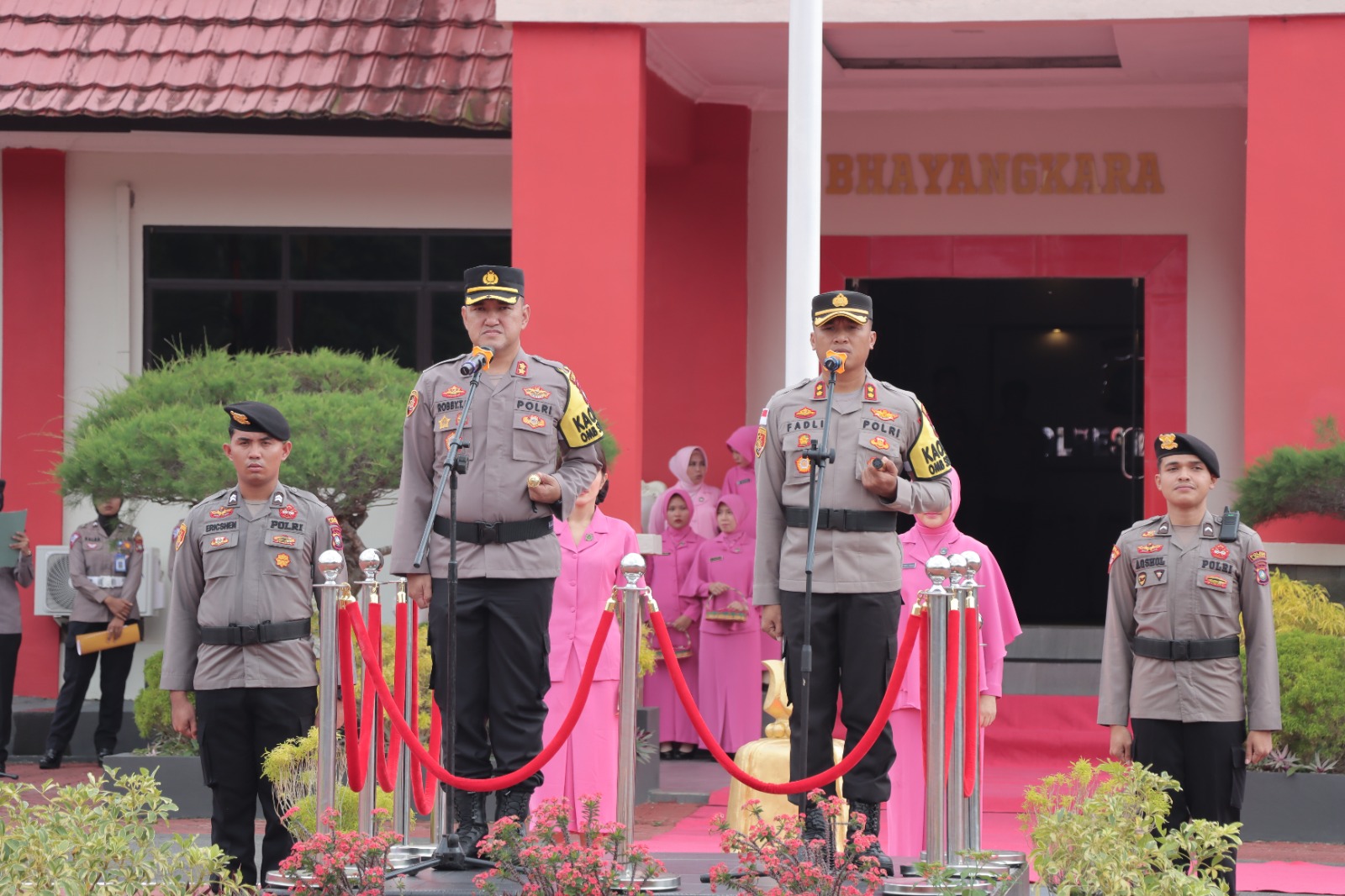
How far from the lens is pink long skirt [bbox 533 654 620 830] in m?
8.16

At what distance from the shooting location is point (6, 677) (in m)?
11.6

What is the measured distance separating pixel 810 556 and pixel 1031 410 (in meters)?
11.3

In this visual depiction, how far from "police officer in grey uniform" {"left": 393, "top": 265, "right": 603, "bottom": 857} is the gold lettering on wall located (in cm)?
766

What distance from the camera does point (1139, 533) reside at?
6.80 m

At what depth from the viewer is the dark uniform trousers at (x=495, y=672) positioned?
243 inches

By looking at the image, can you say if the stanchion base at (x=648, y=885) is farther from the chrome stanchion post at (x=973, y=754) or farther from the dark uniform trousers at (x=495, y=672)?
the chrome stanchion post at (x=973, y=754)

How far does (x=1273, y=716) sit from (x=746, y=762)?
2.44 meters

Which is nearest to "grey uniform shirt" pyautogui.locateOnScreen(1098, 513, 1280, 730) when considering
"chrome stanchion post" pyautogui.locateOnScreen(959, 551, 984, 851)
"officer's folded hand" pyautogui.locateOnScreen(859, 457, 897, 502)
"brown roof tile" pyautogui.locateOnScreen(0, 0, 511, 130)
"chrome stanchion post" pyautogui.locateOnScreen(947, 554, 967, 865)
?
"chrome stanchion post" pyautogui.locateOnScreen(959, 551, 984, 851)

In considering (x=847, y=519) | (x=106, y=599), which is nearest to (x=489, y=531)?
(x=847, y=519)

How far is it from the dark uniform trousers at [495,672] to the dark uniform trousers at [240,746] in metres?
0.80

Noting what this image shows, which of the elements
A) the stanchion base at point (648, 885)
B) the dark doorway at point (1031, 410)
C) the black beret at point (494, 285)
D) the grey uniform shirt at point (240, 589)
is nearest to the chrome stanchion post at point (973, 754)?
the stanchion base at point (648, 885)

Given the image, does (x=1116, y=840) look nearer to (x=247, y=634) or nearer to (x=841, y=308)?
(x=841, y=308)

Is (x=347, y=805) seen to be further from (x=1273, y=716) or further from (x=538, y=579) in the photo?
(x=1273, y=716)

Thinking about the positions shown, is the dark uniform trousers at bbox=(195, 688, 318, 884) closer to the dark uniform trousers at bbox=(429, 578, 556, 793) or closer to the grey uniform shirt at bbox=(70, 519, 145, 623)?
the dark uniform trousers at bbox=(429, 578, 556, 793)
